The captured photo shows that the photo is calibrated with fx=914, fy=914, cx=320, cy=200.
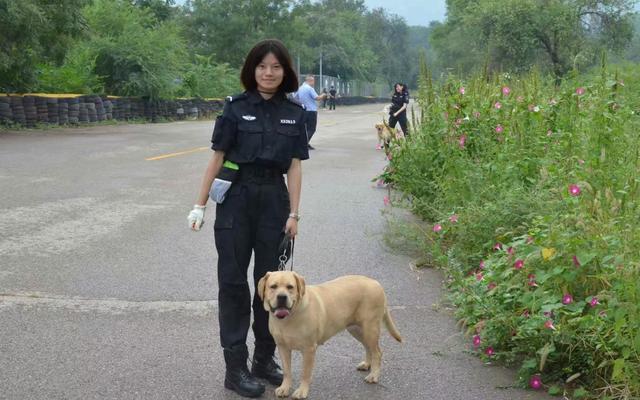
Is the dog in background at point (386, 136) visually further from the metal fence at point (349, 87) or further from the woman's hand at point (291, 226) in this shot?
the metal fence at point (349, 87)

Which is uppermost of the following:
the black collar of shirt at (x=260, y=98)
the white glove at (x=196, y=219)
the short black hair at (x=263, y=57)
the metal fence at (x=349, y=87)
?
the short black hair at (x=263, y=57)

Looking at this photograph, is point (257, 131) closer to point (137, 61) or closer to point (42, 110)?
point (42, 110)

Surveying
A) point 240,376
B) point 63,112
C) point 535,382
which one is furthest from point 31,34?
point 535,382

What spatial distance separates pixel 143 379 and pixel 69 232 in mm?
4952

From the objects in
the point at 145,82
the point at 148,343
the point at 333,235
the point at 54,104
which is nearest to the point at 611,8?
the point at 145,82

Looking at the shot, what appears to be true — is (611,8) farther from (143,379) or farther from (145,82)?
(143,379)

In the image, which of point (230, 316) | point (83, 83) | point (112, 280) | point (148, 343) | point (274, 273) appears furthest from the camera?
point (83, 83)

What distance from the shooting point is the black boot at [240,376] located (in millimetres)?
5031

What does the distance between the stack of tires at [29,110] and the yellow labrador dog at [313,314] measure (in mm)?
23167

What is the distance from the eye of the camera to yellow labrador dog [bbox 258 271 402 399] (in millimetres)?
4793

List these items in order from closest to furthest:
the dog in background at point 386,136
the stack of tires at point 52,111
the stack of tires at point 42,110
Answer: the dog in background at point 386,136 → the stack of tires at point 42,110 → the stack of tires at point 52,111

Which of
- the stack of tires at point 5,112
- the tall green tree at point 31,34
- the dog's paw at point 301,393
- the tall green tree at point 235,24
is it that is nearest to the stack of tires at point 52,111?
the tall green tree at point 31,34

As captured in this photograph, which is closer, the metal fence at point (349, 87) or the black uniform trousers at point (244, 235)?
the black uniform trousers at point (244, 235)

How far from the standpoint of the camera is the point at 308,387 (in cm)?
503
